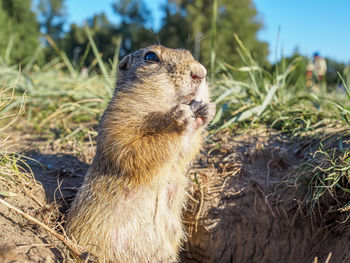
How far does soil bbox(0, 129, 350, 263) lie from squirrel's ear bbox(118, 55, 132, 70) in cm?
126

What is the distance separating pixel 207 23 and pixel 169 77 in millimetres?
28117

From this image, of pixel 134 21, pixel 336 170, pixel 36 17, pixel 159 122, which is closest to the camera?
pixel 159 122

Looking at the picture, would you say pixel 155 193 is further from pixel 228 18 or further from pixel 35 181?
pixel 228 18

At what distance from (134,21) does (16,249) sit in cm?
3877

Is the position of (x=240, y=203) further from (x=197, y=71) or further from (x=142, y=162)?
(x=197, y=71)

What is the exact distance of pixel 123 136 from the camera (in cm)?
253

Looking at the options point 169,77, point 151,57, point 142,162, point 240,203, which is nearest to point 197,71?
point 169,77

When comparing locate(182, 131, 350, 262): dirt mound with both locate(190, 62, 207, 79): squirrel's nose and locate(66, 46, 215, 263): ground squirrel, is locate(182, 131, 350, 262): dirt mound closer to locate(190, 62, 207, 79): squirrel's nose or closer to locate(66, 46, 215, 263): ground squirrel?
locate(66, 46, 215, 263): ground squirrel

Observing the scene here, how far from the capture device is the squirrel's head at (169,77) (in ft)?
8.36

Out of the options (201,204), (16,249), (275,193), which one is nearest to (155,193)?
(201,204)

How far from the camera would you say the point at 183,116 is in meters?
2.31

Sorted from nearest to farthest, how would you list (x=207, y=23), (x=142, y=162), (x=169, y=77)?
(x=142, y=162), (x=169, y=77), (x=207, y=23)

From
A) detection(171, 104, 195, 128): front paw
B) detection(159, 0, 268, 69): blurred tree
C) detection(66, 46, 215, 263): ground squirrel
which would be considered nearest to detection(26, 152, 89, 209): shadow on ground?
detection(66, 46, 215, 263): ground squirrel

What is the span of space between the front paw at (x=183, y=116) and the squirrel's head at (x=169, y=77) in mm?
234
